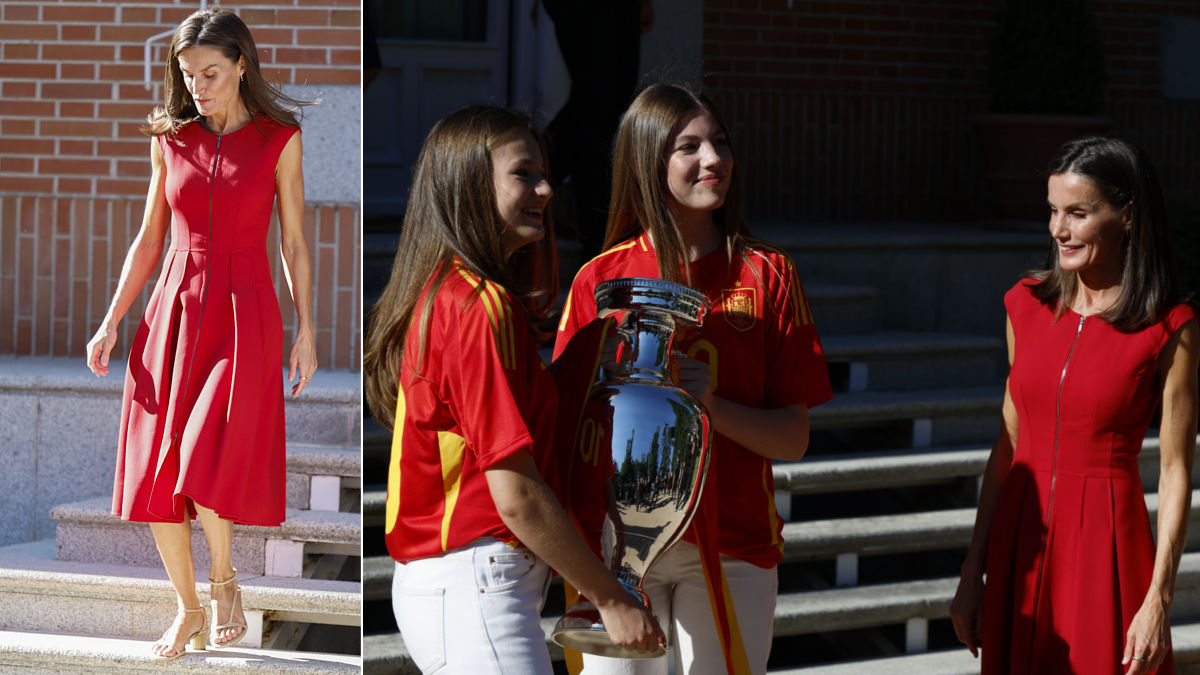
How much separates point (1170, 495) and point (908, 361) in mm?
2734

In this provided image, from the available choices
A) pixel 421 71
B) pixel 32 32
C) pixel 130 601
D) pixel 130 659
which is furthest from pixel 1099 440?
pixel 421 71

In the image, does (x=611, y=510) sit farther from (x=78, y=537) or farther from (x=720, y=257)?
(x=78, y=537)

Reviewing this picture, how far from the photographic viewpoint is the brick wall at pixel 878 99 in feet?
24.0

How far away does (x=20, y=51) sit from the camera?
5449mm

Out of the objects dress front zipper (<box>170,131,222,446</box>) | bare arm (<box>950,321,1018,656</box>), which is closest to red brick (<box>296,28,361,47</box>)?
dress front zipper (<box>170,131,222,446</box>)

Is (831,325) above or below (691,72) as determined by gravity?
below

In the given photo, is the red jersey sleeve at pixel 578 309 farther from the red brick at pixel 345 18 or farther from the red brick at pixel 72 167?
Answer: the red brick at pixel 72 167

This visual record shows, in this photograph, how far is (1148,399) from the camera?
2.54m

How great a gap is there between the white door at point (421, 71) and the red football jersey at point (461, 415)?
525cm

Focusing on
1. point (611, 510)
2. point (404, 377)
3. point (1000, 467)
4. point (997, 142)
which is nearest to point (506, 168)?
point (404, 377)

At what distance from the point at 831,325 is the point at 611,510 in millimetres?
3812

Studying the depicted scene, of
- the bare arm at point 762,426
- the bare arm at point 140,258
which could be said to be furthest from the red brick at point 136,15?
the bare arm at point 762,426

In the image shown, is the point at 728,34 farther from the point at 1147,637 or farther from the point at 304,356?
the point at 1147,637

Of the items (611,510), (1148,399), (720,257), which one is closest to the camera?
(611,510)
